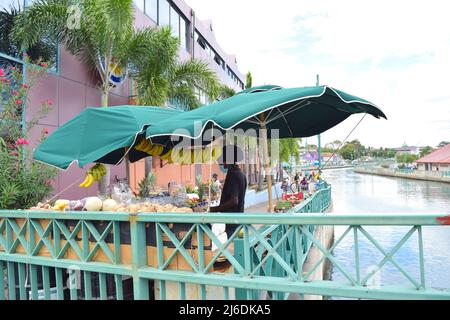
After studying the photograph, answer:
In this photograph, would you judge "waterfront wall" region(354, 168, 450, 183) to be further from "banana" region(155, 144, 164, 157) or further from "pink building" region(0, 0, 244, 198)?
"banana" region(155, 144, 164, 157)

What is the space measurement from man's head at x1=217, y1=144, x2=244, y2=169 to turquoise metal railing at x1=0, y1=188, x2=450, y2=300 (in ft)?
3.29

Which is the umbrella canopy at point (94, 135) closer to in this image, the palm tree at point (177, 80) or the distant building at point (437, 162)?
the palm tree at point (177, 80)

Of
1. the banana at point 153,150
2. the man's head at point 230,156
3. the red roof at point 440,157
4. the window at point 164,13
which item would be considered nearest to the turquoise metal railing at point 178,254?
the man's head at point 230,156

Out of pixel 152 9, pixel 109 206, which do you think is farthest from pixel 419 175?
pixel 109 206

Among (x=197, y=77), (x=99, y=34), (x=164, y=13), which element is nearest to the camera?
(x=99, y=34)

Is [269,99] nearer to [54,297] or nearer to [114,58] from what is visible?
[54,297]

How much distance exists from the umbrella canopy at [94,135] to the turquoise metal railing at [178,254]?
76 centimetres

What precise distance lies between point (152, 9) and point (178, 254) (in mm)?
14246

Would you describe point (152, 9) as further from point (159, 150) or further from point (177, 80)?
point (159, 150)

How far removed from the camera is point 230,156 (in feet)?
15.3

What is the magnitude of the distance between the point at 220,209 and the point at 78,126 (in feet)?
6.85

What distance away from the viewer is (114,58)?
422 inches

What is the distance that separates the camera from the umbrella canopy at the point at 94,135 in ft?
13.7
